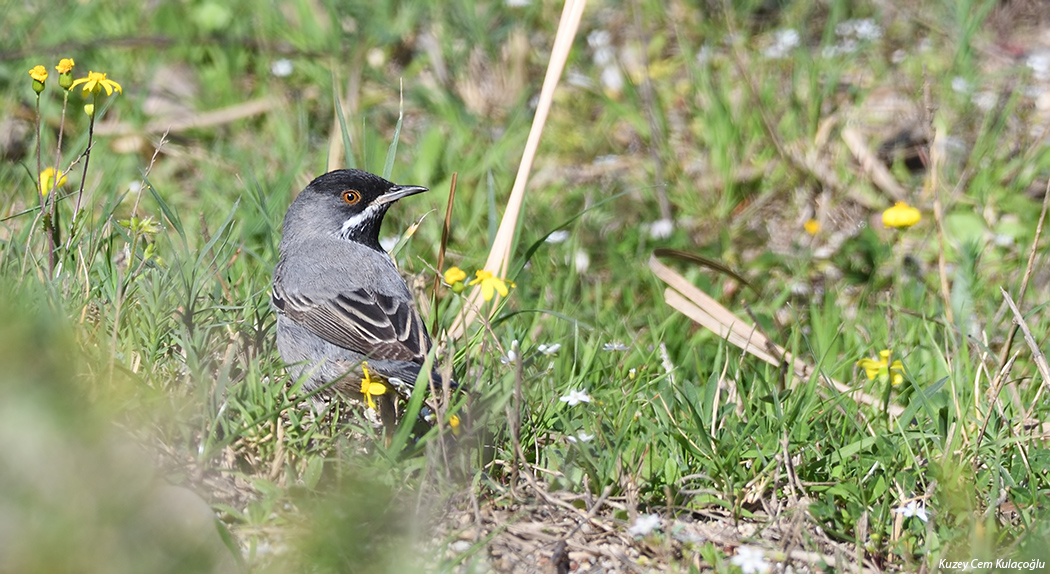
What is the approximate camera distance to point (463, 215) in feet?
20.7

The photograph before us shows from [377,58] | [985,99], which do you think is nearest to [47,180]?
[377,58]

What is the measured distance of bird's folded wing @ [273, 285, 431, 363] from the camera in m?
4.09

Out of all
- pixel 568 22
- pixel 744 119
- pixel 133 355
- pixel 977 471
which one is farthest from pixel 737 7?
pixel 133 355

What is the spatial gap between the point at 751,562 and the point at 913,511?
0.60m

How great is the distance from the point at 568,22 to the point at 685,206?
8.76 feet

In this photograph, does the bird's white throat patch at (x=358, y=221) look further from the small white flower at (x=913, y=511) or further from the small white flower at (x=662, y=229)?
the small white flower at (x=913, y=511)

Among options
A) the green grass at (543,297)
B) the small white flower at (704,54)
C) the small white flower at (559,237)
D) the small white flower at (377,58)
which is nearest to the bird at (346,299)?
the green grass at (543,297)

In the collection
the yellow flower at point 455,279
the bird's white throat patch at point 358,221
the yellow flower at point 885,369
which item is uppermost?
the yellow flower at point 885,369

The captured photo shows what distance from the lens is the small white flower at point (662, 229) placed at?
6.41 metres

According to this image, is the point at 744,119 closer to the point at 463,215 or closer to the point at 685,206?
the point at 685,206

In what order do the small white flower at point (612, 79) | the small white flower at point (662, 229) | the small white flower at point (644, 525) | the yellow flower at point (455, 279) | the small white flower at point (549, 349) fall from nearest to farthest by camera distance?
the small white flower at point (644, 525)
the yellow flower at point (455, 279)
the small white flower at point (549, 349)
the small white flower at point (662, 229)
the small white flower at point (612, 79)

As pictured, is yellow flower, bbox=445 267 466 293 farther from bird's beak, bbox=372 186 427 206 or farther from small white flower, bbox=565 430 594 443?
bird's beak, bbox=372 186 427 206

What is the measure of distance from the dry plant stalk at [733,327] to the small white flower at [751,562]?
121 cm

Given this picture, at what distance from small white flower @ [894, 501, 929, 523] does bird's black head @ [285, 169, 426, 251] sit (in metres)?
2.57
